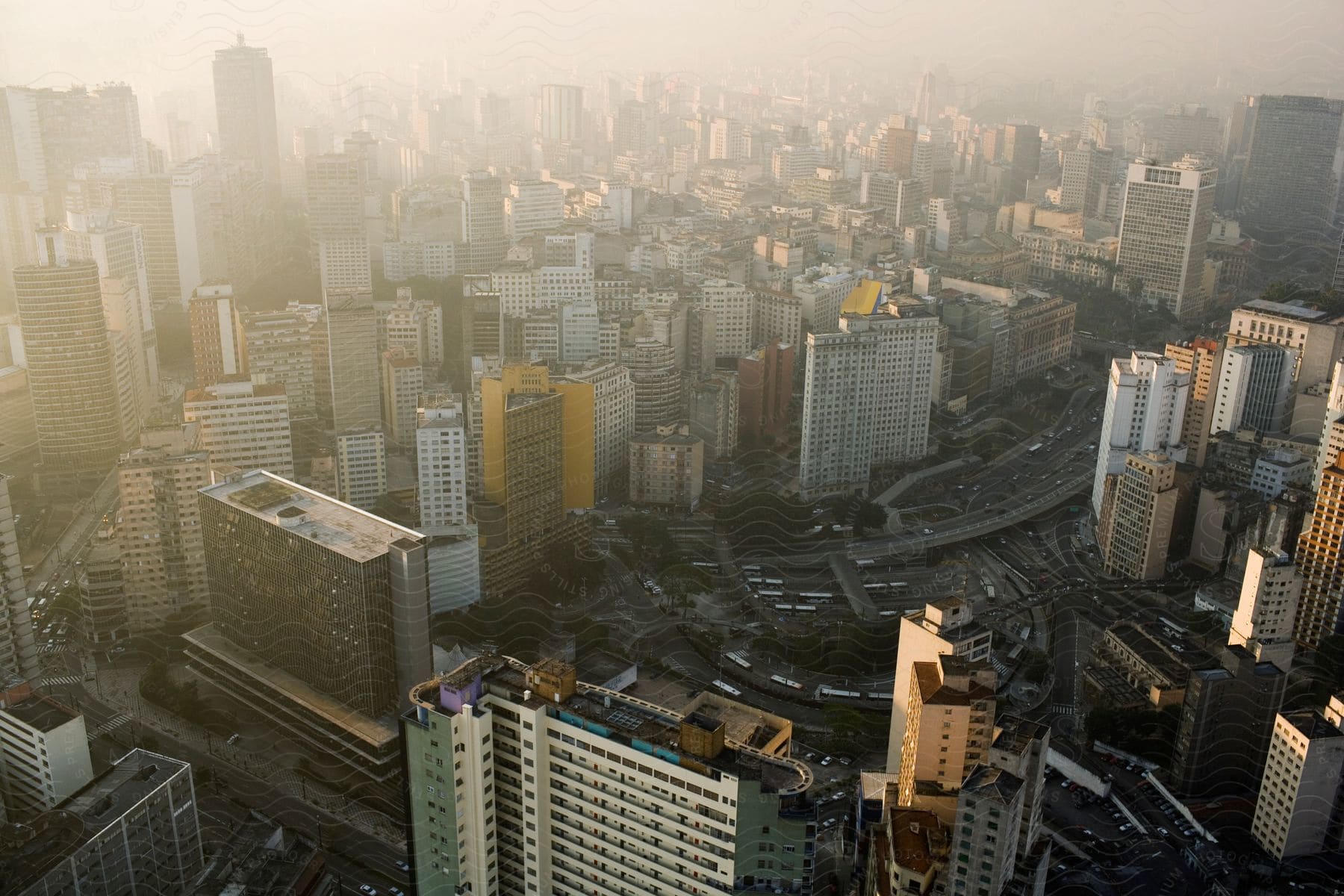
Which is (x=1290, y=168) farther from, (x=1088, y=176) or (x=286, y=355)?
(x=286, y=355)

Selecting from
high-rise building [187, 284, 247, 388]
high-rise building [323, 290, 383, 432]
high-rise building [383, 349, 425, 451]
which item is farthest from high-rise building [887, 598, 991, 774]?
high-rise building [187, 284, 247, 388]

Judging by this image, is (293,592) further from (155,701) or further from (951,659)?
(951,659)

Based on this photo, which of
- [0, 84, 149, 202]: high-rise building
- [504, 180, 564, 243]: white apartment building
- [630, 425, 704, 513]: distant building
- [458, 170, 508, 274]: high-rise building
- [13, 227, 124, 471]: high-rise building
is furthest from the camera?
[504, 180, 564, 243]: white apartment building

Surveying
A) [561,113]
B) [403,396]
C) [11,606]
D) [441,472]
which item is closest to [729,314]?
[403,396]

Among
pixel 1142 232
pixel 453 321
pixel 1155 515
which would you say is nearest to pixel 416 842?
pixel 1155 515

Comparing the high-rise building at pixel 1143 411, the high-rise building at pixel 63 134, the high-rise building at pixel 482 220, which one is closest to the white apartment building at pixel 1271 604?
the high-rise building at pixel 1143 411

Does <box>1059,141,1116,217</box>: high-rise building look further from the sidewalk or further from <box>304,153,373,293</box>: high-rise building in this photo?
the sidewalk
